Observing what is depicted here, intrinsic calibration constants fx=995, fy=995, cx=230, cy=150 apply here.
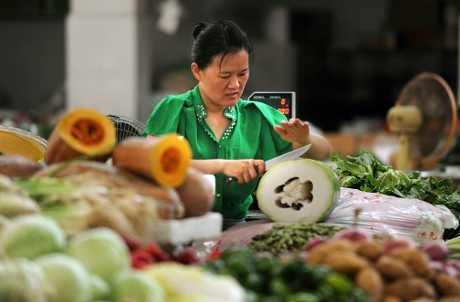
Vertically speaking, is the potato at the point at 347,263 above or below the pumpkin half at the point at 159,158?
below

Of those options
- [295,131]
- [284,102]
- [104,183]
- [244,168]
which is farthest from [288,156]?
[104,183]

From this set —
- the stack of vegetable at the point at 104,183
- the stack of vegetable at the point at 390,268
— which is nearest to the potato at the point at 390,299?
the stack of vegetable at the point at 390,268

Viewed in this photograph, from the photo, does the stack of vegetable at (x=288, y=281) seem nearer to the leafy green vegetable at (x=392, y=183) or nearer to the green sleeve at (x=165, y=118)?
the green sleeve at (x=165, y=118)

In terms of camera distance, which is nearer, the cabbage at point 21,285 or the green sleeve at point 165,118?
the cabbage at point 21,285

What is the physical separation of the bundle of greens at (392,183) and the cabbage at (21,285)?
2793mm

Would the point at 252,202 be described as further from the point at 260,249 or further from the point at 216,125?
the point at 260,249

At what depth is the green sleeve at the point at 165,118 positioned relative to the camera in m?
4.06

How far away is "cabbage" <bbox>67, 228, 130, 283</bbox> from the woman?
1.38m

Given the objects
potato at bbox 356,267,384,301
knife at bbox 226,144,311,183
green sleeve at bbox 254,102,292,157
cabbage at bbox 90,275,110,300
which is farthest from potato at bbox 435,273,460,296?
green sleeve at bbox 254,102,292,157

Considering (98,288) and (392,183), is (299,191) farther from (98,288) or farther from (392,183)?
(98,288)

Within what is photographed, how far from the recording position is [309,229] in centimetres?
348

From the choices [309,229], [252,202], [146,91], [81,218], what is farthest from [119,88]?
[81,218]

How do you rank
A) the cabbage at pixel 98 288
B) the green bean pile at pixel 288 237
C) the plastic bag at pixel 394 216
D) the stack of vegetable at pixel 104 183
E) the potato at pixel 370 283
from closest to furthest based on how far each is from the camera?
1. the cabbage at pixel 98 288
2. the potato at pixel 370 283
3. the stack of vegetable at pixel 104 183
4. the green bean pile at pixel 288 237
5. the plastic bag at pixel 394 216

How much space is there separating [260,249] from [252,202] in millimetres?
998
